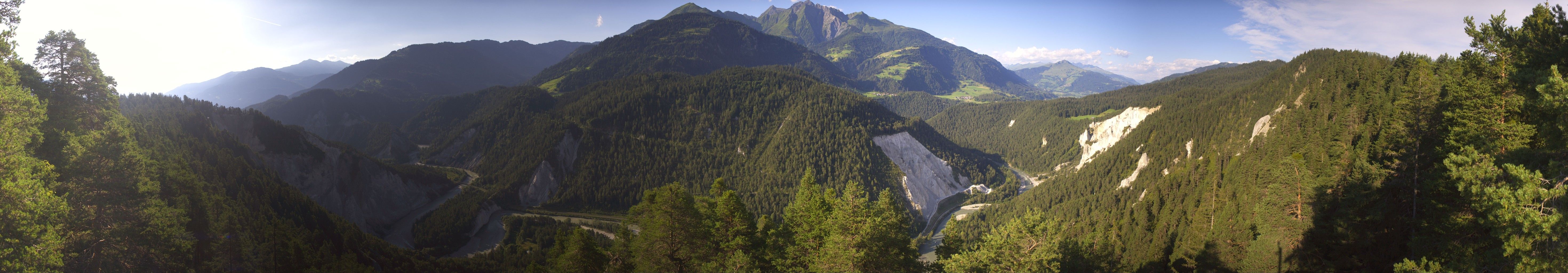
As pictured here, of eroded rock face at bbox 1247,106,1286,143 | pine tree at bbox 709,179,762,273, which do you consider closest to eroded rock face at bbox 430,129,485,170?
pine tree at bbox 709,179,762,273

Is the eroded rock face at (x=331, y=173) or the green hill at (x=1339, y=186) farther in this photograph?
the eroded rock face at (x=331, y=173)

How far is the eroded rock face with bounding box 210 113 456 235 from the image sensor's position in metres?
79.3

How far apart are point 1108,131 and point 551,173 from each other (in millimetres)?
158509

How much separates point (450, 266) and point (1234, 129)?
110 meters

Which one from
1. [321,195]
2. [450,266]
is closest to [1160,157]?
[450,266]

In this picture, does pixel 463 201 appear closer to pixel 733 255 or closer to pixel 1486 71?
pixel 733 255

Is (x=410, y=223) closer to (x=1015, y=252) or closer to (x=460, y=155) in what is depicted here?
(x=460, y=155)

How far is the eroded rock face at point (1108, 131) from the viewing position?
154 meters

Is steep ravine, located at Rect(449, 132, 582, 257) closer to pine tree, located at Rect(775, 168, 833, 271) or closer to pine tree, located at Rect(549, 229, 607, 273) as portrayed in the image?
pine tree, located at Rect(549, 229, 607, 273)

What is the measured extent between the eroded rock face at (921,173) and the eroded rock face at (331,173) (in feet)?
324

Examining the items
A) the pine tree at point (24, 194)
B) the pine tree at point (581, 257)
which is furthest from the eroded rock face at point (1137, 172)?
the pine tree at point (24, 194)

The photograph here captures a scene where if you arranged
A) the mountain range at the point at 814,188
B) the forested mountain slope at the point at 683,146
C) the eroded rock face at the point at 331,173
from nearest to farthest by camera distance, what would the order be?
the mountain range at the point at 814,188, the eroded rock face at the point at 331,173, the forested mountain slope at the point at 683,146

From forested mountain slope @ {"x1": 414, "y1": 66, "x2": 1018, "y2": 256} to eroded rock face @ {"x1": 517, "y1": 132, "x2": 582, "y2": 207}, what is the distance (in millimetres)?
247

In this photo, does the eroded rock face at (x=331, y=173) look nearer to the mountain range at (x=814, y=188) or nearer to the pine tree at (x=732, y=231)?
the mountain range at (x=814, y=188)
